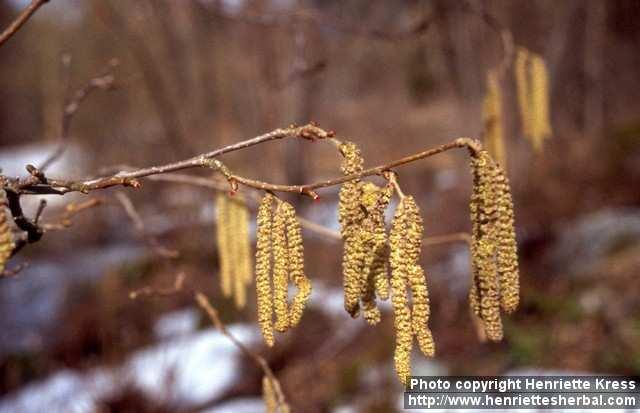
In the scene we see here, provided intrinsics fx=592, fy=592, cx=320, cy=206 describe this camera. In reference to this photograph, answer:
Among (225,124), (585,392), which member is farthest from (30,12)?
(225,124)

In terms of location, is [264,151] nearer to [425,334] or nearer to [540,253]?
[540,253]

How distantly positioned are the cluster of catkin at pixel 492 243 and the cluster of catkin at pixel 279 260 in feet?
0.84

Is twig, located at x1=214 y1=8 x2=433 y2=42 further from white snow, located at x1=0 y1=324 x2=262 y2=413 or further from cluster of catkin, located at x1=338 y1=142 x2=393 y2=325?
white snow, located at x1=0 y1=324 x2=262 y2=413

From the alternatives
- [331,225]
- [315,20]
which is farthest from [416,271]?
[331,225]

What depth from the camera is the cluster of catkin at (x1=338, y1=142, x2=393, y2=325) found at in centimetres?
82

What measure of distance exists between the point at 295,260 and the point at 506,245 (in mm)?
303

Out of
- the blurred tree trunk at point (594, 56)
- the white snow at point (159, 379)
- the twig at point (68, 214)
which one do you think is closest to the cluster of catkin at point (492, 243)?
the twig at point (68, 214)

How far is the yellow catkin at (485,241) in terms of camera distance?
798 millimetres

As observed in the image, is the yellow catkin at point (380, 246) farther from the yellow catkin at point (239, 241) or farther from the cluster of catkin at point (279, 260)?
the yellow catkin at point (239, 241)

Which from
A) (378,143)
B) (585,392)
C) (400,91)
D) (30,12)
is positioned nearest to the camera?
(30,12)

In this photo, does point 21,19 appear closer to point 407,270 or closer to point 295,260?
point 295,260

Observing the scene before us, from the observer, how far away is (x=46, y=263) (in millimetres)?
8211

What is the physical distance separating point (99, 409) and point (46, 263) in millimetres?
4795

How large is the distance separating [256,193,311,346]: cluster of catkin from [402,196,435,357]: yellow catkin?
15cm
